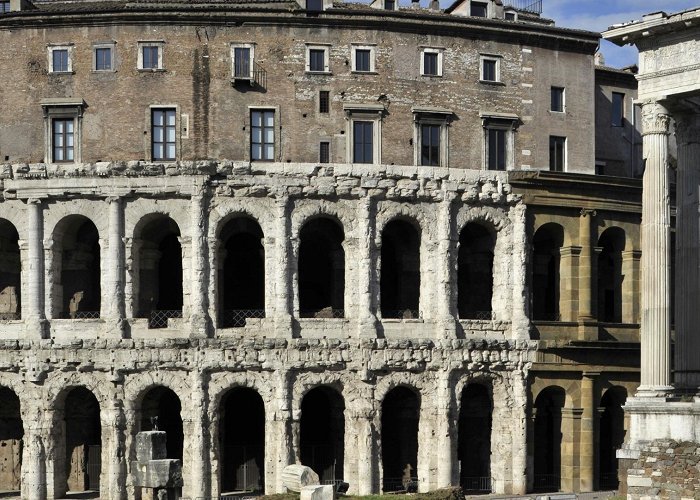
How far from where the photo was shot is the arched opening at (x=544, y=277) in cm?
5359

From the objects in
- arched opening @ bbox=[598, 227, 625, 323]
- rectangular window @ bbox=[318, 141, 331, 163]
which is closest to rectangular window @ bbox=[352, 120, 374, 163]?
rectangular window @ bbox=[318, 141, 331, 163]

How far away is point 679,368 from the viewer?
4028cm

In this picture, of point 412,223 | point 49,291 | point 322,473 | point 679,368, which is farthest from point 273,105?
point 679,368

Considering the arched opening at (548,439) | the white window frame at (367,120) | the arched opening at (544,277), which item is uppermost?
the white window frame at (367,120)

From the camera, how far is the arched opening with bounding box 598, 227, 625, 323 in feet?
175

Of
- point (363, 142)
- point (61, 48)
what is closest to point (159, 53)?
point (61, 48)

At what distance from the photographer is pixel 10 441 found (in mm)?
52156

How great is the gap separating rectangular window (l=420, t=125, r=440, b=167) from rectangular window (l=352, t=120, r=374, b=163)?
1899 millimetres

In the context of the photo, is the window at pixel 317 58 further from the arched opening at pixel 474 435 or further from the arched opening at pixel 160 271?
the arched opening at pixel 474 435

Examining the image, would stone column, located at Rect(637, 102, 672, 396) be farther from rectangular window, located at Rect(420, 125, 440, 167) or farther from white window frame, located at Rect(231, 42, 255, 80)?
white window frame, located at Rect(231, 42, 255, 80)

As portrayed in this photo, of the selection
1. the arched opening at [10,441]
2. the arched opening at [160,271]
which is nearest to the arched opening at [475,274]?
the arched opening at [160,271]

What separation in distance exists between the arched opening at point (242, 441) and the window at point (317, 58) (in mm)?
12330

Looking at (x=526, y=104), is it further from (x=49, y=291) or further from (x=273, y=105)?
(x=49, y=291)

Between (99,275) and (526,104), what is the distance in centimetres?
1751
